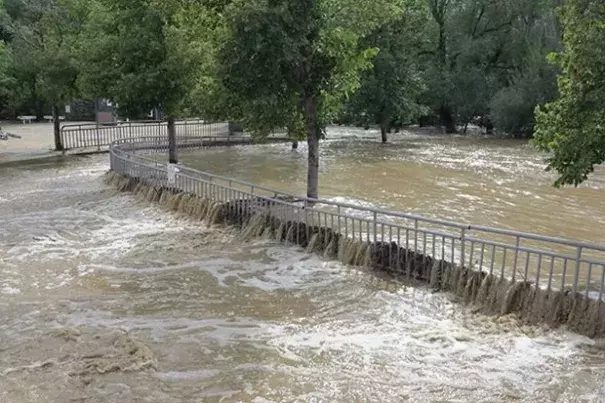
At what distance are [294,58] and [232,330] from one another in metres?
6.05

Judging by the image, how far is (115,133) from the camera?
33.7 meters

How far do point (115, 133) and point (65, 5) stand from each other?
28.7 ft

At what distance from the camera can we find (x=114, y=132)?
3400cm

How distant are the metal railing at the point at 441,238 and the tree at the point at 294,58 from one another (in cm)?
171

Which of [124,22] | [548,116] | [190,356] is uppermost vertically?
[124,22]

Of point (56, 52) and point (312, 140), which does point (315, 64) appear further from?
point (56, 52)

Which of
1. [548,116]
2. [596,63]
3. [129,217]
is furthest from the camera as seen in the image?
[129,217]

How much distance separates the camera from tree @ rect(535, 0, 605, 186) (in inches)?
304

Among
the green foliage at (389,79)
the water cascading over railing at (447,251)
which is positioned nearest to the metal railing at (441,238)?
the water cascading over railing at (447,251)

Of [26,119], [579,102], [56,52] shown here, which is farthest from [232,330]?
[26,119]

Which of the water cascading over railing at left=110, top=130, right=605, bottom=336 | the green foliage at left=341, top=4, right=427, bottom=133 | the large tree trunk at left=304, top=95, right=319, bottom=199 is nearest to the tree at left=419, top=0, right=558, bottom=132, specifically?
the green foliage at left=341, top=4, right=427, bottom=133

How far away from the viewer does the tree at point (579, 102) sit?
25.3 feet

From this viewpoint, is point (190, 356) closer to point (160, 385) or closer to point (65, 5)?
point (160, 385)

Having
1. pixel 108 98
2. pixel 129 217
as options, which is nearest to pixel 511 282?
pixel 129 217
